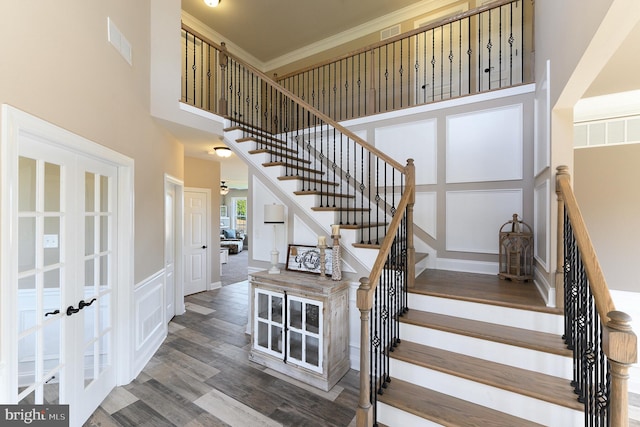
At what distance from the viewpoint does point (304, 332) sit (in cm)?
284

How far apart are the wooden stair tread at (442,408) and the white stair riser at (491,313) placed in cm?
72

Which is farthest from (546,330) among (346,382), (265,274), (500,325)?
(265,274)

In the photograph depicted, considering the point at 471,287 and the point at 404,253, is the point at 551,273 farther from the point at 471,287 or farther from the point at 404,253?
the point at 404,253

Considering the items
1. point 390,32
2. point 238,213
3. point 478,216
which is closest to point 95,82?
point 478,216

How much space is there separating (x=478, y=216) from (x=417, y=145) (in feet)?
4.13

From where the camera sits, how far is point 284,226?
12.2ft

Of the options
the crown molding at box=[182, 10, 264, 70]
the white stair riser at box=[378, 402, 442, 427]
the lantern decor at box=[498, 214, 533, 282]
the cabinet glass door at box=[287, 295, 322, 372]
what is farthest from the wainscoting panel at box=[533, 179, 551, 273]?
the crown molding at box=[182, 10, 264, 70]

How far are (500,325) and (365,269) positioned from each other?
1254 millimetres

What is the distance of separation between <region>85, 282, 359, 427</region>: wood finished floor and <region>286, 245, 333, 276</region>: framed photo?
3.78ft

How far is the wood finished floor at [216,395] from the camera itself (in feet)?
7.48

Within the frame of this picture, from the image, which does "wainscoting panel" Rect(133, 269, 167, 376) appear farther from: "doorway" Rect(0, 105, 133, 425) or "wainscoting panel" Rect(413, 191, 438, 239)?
"wainscoting panel" Rect(413, 191, 438, 239)

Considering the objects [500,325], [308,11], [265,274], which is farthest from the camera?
[308,11]

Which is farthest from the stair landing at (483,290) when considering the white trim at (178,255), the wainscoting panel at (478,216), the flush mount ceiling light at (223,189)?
the flush mount ceiling light at (223,189)

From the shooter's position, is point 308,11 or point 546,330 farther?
point 308,11
